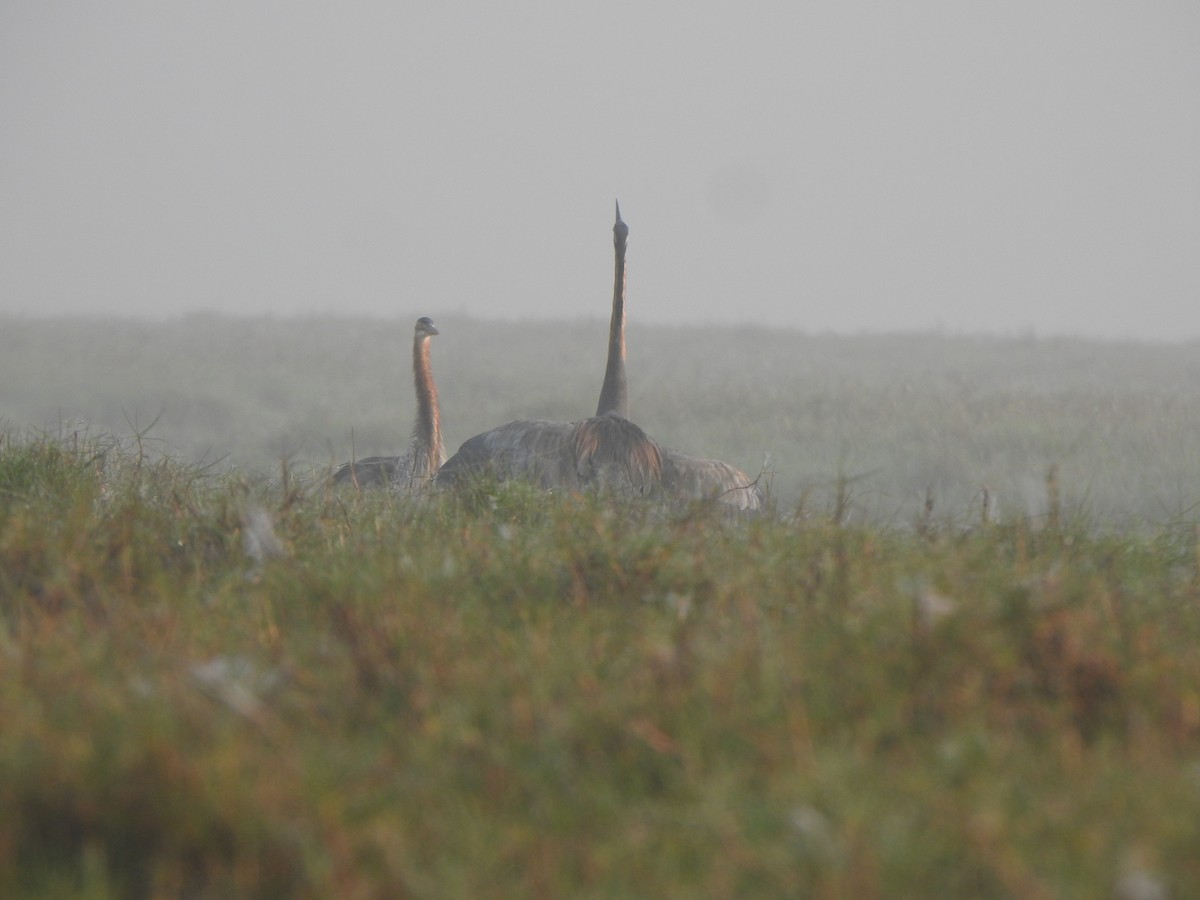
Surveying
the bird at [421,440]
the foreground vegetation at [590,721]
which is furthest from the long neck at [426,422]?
the foreground vegetation at [590,721]

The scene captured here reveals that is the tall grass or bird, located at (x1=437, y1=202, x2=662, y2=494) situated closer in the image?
bird, located at (x1=437, y1=202, x2=662, y2=494)

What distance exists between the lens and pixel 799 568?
159 inches

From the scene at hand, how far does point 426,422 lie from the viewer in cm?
1004

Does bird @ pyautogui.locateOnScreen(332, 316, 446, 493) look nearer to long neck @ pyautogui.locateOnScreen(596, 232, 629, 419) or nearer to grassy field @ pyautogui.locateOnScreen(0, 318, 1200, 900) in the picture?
long neck @ pyautogui.locateOnScreen(596, 232, 629, 419)

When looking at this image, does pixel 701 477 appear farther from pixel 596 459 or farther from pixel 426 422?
pixel 426 422

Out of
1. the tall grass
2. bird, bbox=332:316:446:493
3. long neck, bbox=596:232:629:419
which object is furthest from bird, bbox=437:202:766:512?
long neck, bbox=596:232:629:419

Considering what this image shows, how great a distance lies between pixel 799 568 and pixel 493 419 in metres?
15.7

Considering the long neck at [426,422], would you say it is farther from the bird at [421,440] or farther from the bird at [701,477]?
the bird at [701,477]

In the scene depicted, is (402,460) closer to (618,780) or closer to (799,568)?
(799,568)

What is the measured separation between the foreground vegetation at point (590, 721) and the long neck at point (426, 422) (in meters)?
5.61

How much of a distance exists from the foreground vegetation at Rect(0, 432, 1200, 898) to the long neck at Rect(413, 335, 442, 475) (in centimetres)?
561

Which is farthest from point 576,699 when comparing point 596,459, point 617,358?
point 617,358

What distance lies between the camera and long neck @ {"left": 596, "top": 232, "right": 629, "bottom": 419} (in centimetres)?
1033

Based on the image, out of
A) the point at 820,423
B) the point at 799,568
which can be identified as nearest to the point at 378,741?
the point at 799,568
